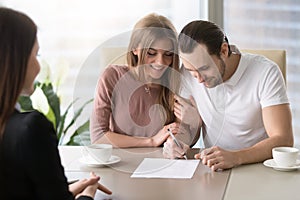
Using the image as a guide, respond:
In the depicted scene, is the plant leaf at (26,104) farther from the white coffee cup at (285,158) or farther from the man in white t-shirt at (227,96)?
the white coffee cup at (285,158)

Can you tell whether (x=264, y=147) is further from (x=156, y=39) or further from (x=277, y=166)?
(x=156, y=39)

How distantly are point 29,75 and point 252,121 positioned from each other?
1.18 metres

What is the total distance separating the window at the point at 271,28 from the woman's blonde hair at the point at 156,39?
3.68ft

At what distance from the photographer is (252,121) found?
2.14 m

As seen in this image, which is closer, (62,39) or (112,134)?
(112,134)

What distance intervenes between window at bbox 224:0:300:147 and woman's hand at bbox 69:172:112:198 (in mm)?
1897

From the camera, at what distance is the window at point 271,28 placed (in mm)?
3117

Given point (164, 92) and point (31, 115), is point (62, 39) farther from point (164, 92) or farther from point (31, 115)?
point (31, 115)

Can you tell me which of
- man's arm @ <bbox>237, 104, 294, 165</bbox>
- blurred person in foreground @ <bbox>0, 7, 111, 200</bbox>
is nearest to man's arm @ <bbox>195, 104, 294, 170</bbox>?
man's arm @ <bbox>237, 104, 294, 165</bbox>

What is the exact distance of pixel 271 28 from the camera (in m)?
3.16

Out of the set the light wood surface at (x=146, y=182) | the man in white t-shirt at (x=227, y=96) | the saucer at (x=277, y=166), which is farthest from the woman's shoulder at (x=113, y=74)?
the saucer at (x=277, y=166)

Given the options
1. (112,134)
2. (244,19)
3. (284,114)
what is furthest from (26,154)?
(244,19)

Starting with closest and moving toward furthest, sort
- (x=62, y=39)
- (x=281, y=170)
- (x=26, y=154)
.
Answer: (x=26, y=154) < (x=281, y=170) < (x=62, y=39)

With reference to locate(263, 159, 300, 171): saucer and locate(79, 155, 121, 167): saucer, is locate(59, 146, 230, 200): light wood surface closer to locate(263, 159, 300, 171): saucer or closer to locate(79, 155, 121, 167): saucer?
locate(79, 155, 121, 167): saucer
